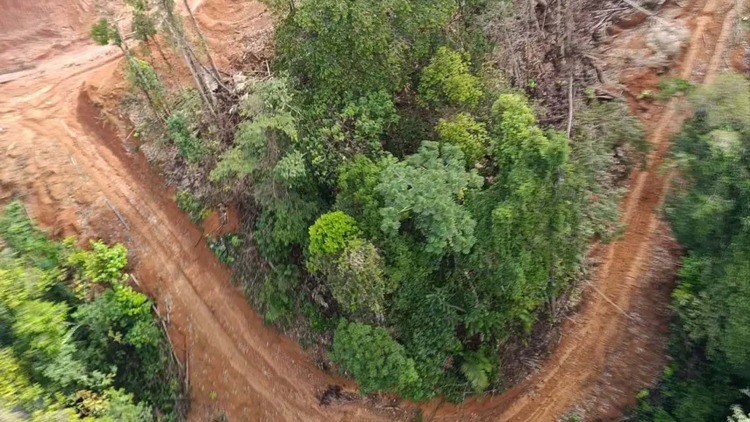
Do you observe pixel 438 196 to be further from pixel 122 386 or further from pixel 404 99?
pixel 122 386

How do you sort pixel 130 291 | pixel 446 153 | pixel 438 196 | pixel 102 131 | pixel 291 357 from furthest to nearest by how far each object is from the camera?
pixel 102 131 → pixel 291 357 → pixel 130 291 → pixel 446 153 → pixel 438 196

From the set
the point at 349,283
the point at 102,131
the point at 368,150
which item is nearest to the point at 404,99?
the point at 368,150

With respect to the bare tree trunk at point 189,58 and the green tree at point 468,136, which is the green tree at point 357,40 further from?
the bare tree trunk at point 189,58

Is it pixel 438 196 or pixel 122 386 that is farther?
pixel 122 386

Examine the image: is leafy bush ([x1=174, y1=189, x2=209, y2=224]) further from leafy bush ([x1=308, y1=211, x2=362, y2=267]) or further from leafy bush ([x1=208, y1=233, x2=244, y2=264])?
leafy bush ([x1=308, y1=211, x2=362, y2=267])

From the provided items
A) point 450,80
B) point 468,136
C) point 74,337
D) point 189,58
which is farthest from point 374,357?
point 189,58

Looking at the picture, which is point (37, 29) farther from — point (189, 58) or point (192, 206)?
point (192, 206)

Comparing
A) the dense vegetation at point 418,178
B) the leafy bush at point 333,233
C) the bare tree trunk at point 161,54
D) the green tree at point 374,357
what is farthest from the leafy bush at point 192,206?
the green tree at point 374,357
